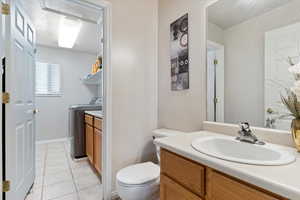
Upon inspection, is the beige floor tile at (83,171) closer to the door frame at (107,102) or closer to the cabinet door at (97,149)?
the cabinet door at (97,149)

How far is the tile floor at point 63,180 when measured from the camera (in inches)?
69.9

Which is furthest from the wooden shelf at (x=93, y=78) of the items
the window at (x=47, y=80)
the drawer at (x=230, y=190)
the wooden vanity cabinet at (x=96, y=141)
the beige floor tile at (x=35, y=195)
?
the drawer at (x=230, y=190)

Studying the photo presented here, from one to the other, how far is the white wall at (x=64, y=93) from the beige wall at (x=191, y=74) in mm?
3080

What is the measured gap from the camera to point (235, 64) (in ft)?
4.20

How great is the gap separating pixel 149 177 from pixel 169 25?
1.65m

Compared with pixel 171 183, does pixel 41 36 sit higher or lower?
higher

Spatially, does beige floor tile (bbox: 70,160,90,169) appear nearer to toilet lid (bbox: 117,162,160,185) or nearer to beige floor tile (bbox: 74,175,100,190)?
beige floor tile (bbox: 74,175,100,190)

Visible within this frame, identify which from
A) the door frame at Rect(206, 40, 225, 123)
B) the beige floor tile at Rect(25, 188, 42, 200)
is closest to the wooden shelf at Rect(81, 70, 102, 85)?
the beige floor tile at Rect(25, 188, 42, 200)

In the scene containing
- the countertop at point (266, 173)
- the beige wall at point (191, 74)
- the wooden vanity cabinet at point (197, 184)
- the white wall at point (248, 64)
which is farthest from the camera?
the beige wall at point (191, 74)

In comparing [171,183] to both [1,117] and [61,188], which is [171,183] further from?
[61,188]

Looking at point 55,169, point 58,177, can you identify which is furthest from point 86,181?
point 55,169

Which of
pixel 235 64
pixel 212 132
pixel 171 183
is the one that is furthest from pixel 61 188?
pixel 235 64

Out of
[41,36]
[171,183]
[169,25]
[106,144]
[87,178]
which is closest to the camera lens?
[171,183]

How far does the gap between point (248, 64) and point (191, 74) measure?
1.63 feet
